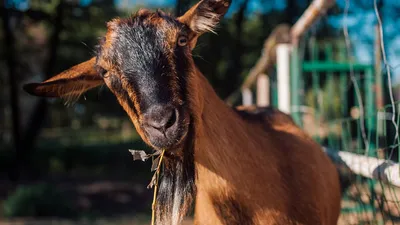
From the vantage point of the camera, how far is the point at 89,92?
13.5m

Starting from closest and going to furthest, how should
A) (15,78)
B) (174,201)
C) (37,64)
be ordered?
(174,201), (15,78), (37,64)

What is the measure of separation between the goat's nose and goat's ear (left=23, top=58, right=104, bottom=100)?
0.77 m

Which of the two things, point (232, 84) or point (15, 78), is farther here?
point (232, 84)

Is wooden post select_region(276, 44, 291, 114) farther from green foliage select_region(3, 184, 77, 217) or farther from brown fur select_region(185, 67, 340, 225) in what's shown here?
green foliage select_region(3, 184, 77, 217)

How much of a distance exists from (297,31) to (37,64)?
18.0 meters

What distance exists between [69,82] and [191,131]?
0.94 m

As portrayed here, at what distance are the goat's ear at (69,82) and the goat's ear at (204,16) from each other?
633 mm

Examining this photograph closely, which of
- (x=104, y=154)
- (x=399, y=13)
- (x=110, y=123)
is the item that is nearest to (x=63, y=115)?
(x=110, y=123)

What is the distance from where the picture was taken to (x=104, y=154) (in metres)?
18.3

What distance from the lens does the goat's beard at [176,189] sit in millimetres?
2633

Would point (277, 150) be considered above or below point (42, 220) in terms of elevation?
above

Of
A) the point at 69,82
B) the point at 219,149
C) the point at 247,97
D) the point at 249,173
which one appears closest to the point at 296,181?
the point at 249,173

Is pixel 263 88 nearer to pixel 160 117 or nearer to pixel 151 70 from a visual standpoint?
pixel 151 70

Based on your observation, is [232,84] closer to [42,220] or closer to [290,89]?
[42,220]
